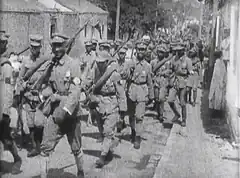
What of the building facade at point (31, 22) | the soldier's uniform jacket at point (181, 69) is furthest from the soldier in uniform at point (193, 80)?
the building facade at point (31, 22)

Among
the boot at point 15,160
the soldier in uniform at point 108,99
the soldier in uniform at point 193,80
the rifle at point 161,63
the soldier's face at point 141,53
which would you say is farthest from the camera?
the soldier in uniform at point 193,80

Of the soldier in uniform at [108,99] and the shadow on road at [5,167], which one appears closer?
the shadow on road at [5,167]

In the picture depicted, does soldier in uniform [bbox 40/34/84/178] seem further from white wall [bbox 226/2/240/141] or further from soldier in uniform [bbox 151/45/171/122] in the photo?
soldier in uniform [bbox 151/45/171/122]

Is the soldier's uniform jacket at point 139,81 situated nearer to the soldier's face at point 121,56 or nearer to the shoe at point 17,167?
the soldier's face at point 121,56

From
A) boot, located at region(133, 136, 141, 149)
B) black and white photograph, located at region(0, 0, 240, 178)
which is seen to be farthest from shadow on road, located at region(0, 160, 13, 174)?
boot, located at region(133, 136, 141, 149)

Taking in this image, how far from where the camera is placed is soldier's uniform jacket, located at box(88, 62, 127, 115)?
798 centimetres

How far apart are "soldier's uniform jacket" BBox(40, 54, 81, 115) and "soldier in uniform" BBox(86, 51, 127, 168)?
1.42m

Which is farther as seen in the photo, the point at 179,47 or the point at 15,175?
the point at 179,47

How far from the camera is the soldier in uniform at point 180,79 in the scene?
449 inches

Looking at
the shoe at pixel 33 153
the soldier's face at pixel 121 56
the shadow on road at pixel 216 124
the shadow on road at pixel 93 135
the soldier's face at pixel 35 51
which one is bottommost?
the shadow on road at pixel 93 135

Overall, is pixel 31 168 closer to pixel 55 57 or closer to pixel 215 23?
pixel 55 57

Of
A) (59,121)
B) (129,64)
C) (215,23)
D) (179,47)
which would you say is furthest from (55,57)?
(215,23)

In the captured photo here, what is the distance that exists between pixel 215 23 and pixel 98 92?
36.8 feet

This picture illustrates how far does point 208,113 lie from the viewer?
13.2m
